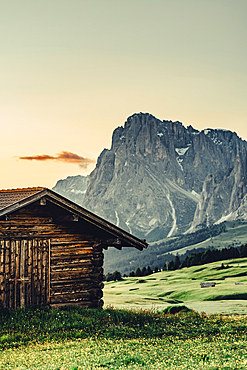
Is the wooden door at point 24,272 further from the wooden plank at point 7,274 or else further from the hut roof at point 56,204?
the hut roof at point 56,204

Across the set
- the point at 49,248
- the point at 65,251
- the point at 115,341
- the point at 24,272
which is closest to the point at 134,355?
the point at 115,341

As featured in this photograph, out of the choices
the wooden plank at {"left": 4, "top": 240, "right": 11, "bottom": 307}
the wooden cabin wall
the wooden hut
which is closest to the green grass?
the wooden plank at {"left": 4, "top": 240, "right": 11, "bottom": 307}

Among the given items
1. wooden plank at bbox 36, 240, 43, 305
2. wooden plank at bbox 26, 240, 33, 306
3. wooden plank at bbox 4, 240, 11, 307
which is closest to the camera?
wooden plank at bbox 4, 240, 11, 307

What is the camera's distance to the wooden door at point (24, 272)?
17922mm

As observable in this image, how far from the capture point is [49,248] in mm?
19125

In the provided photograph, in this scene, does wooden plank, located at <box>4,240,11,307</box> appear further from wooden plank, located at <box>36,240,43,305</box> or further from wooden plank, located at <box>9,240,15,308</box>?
wooden plank, located at <box>36,240,43,305</box>

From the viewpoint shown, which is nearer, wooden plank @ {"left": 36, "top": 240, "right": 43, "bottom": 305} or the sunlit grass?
the sunlit grass

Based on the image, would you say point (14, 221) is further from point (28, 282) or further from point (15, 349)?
point (15, 349)

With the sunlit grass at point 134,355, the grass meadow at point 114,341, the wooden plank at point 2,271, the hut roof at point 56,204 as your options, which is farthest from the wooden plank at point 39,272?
the sunlit grass at point 134,355

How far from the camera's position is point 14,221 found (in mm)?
18516

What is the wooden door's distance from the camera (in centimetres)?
1792

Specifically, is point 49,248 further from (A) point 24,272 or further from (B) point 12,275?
(B) point 12,275

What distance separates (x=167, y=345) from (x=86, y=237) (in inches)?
336

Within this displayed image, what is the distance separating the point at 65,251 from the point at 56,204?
255cm
